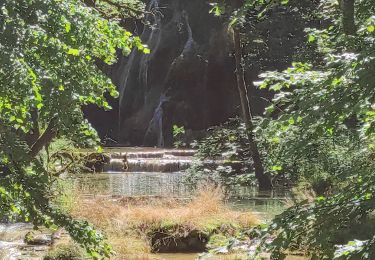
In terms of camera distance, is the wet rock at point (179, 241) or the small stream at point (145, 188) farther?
the wet rock at point (179, 241)

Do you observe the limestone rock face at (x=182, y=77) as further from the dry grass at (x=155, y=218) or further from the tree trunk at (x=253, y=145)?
the dry grass at (x=155, y=218)

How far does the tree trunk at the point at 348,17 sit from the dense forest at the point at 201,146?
1cm

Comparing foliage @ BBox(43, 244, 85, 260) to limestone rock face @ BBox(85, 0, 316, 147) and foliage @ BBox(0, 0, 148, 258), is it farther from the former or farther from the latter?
limestone rock face @ BBox(85, 0, 316, 147)

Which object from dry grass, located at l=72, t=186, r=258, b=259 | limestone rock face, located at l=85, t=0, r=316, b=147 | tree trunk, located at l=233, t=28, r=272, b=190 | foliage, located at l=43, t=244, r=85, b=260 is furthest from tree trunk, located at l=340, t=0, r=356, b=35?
limestone rock face, located at l=85, t=0, r=316, b=147

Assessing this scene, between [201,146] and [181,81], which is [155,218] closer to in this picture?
[201,146]

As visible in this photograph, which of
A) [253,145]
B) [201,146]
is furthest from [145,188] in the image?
[253,145]

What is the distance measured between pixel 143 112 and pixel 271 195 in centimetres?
1934

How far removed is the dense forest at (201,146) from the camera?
285 centimetres

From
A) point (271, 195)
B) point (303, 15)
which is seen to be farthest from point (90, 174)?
point (303, 15)

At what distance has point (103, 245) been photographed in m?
4.26

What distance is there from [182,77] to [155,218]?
22.4 metres

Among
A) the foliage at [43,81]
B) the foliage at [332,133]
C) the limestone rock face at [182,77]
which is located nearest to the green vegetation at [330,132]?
the foliage at [332,133]

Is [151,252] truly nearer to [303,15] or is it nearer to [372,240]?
[372,240]

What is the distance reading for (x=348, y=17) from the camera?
3.52 meters
